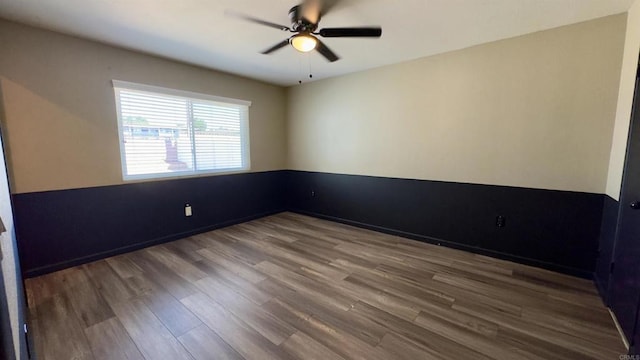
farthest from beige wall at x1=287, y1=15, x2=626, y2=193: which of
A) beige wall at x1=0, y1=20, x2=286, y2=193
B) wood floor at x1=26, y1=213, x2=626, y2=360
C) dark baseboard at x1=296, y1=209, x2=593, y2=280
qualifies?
beige wall at x1=0, y1=20, x2=286, y2=193

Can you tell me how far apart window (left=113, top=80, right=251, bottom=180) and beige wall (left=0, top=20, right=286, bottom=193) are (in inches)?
5.3

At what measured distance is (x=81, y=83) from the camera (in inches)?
109

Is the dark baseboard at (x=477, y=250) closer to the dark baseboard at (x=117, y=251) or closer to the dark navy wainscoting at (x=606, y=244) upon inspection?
the dark navy wainscoting at (x=606, y=244)

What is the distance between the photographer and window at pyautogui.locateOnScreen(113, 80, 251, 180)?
3.18 m

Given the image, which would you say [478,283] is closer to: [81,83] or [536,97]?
[536,97]

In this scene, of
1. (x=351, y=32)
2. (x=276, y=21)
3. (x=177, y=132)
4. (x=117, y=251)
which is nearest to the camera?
(x=351, y=32)

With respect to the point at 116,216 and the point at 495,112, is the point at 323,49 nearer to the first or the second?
the point at 495,112

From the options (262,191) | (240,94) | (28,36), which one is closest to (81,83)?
(28,36)

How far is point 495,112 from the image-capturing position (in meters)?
2.93

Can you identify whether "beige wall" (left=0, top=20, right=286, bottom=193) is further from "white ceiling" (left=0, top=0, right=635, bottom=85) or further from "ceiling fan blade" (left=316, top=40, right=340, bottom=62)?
"ceiling fan blade" (left=316, top=40, right=340, bottom=62)

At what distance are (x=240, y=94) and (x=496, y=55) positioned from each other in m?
3.59

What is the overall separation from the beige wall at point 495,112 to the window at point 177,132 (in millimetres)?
1718

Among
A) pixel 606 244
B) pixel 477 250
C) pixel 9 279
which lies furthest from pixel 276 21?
pixel 606 244

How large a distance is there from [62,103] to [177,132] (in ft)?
3.85
